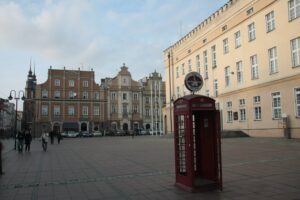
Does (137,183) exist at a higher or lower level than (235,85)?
lower

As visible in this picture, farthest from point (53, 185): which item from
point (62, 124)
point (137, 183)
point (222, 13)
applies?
point (62, 124)

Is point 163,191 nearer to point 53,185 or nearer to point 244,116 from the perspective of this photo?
point 53,185

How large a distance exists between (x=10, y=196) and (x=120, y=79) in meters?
79.4

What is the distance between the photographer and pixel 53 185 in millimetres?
9852

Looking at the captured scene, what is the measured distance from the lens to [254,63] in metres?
36.8

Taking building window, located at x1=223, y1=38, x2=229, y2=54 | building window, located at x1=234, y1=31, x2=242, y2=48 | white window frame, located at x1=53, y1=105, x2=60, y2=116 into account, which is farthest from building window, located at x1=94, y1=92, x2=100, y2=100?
building window, located at x1=234, y1=31, x2=242, y2=48

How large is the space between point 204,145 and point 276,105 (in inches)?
1021

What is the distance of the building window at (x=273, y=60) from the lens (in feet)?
108

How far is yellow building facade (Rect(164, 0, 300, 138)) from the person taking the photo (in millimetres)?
30328

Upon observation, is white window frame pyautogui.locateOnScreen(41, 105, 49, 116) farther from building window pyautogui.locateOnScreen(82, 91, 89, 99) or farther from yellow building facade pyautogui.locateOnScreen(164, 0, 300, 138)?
yellow building facade pyautogui.locateOnScreen(164, 0, 300, 138)

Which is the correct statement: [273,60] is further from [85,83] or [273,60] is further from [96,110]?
[85,83]

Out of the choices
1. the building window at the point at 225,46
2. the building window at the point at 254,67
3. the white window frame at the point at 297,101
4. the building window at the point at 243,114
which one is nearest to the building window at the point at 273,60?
the building window at the point at 254,67

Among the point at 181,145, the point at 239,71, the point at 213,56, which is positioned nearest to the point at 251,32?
the point at 239,71

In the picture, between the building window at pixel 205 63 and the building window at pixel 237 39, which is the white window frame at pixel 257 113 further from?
the building window at pixel 205 63
